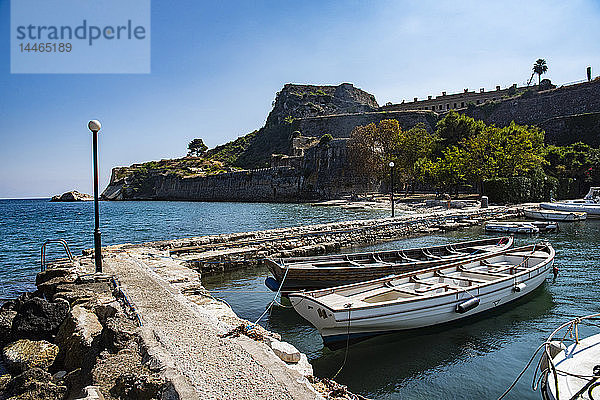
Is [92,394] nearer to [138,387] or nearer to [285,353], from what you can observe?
[138,387]

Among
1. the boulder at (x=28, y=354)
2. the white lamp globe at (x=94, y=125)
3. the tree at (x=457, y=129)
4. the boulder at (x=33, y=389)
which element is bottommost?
the boulder at (x=28, y=354)

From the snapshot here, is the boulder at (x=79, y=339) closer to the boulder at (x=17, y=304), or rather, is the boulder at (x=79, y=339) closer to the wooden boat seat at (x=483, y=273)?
the boulder at (x=17, y=304)

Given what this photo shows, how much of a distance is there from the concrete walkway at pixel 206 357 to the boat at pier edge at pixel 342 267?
11.2 ft

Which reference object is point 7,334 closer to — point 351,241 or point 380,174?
point 351,241

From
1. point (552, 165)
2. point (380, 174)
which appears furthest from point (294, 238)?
point (552, 165)

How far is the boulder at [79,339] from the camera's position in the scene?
6098mm

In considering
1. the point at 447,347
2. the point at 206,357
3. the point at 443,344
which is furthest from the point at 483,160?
the point at 206,357

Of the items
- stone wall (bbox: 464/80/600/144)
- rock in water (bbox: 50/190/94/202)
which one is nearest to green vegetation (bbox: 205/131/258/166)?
rock in water (bbox: 50/190/94/202)

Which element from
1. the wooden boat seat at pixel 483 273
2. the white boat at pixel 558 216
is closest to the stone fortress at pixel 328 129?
the white boat at pixel 558 216

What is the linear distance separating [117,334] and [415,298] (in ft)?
18.3

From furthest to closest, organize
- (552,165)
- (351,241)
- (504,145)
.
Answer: (552,165) → (504,145) → (351,241)

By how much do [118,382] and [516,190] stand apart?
1550 inches

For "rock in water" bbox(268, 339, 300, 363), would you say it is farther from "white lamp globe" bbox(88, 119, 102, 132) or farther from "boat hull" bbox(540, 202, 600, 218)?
"boat hull" bbox(540, 202, 600, 218)

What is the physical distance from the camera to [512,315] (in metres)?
10.4
